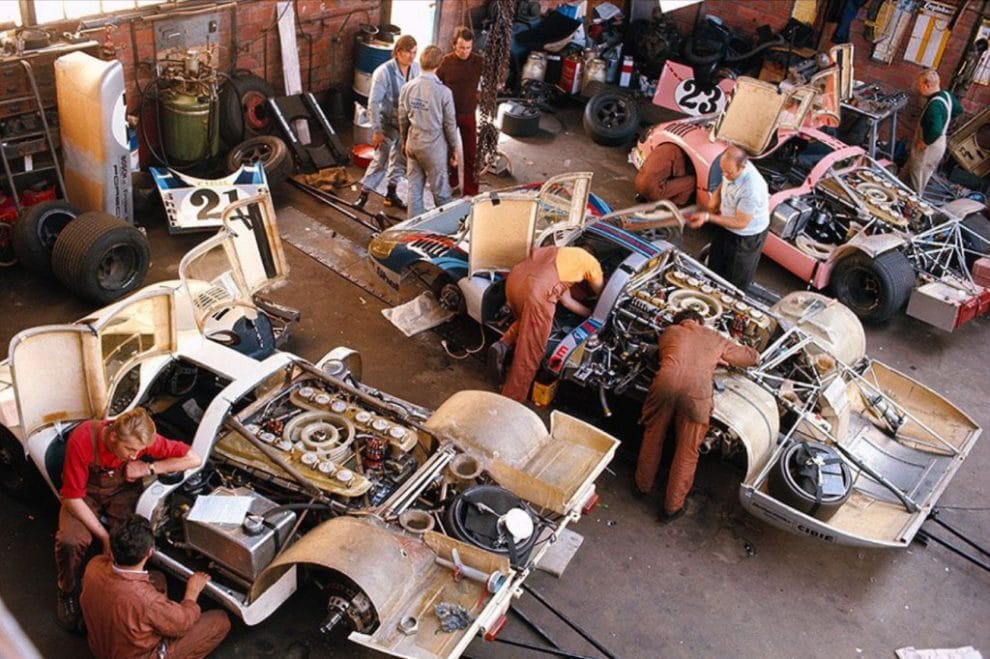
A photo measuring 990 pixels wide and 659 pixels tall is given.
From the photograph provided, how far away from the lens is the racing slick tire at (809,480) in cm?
571

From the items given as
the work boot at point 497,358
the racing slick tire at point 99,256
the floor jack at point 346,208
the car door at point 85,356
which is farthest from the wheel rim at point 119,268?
the work boot at point 497,358

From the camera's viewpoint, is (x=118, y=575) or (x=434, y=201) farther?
(x=434, y=201)

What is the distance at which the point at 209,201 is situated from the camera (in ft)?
28.0

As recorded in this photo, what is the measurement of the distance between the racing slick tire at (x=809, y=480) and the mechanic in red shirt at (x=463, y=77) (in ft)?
15.6

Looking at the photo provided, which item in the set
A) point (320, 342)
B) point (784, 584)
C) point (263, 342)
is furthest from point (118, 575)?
point (784, 584)

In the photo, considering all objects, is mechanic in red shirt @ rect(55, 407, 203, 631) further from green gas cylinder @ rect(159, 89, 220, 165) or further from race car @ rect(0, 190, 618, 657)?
green gas cylinder @ rect(159, 89, 220, 165)

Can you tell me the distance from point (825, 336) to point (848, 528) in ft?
5.26

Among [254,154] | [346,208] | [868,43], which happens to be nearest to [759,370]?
[346,208]

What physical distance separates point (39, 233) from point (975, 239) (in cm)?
868

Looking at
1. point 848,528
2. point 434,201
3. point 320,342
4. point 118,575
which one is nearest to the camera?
point 118,575

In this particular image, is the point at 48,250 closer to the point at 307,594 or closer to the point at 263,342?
the point at 263,342

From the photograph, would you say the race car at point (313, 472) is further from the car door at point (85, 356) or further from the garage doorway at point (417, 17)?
the garage doorway at point (417, 17)

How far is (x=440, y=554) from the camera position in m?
4.66

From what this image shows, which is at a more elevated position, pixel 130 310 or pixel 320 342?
pixel 130 310
